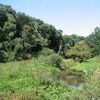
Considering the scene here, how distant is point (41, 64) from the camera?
116 feet

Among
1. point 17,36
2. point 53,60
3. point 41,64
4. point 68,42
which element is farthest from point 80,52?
point 41,64

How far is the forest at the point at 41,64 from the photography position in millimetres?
16766

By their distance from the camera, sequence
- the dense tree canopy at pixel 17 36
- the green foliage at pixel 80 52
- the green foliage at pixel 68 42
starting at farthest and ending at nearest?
1. the green foliage at pixel 68 42
2. the green foliage at pixel 80 52
3. the dense tree canopy at pixel 17 36

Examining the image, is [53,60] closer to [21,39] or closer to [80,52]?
[21,39]

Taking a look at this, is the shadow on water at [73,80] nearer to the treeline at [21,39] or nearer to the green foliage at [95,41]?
the treeline at [21,39]

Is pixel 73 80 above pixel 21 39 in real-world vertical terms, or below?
below

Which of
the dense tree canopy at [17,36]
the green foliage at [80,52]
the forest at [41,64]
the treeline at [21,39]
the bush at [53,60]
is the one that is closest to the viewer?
the forest at [41,64]

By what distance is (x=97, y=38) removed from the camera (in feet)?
222

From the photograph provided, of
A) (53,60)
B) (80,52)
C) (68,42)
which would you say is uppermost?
(68,42)

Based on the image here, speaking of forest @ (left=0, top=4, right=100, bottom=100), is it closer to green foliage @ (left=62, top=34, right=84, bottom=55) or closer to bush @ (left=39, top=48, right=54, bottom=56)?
bush @ (left=39, top=48, right=54, bottom=56)

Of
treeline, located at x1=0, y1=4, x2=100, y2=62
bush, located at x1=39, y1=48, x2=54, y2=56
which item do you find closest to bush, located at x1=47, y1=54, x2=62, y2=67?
treeline, located at x1=0, y1=4, x2=100, y2=62

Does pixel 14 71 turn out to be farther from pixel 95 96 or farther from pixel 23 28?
pixel 23 28

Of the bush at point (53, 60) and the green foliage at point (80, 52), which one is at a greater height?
the green foliage at point (80, 52)

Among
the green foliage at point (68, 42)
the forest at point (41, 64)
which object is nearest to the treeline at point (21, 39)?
the forest at point (41, 64)
